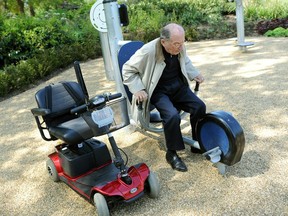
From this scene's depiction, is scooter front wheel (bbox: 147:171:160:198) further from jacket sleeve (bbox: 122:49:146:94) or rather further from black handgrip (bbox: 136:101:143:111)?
jacket sleeve (bbox: 122:49:146:94)

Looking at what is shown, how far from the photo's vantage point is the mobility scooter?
265cm

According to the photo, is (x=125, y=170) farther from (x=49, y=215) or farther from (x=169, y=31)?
(x=169, y=31)

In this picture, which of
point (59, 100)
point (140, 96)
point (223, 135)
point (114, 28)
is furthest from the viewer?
point (114, 28)

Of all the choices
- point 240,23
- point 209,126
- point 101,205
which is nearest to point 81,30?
point 240,23

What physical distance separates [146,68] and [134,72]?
13 centimetres

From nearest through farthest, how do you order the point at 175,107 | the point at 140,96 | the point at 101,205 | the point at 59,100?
the point at 101,205 → the point at 140,96 → the point at 59,100 → the point at 175,107

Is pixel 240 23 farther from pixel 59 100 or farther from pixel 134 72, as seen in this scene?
pixel 59 100

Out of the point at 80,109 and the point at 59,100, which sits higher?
the point at 80,109

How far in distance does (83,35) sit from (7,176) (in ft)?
20.1

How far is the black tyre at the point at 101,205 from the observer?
2609 mm

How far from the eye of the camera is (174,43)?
3.08 meters

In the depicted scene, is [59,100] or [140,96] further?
[59,100]

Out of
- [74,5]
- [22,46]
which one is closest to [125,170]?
[22,46]

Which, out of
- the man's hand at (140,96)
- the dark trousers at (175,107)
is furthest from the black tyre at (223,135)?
the man's hand at (140,96)
